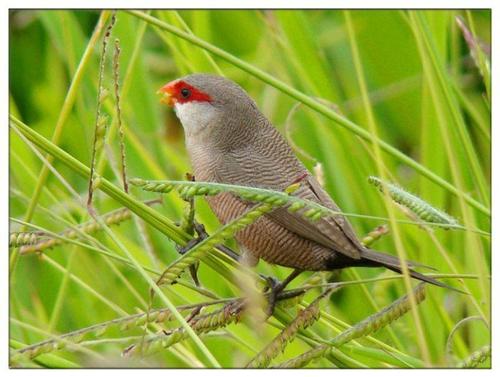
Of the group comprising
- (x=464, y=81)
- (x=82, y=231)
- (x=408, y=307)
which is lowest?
(x=408, y=307)

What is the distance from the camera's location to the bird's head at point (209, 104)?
8.48 ft

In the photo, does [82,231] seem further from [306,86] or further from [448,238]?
[448,238]

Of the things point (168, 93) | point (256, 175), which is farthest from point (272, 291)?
point (168, 93)

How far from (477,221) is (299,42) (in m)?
0.93

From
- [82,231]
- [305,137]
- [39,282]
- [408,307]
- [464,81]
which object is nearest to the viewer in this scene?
[408,307]

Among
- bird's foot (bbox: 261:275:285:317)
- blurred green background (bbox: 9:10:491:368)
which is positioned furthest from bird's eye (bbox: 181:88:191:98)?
bird's foot (bbox: 261:275:285:317)

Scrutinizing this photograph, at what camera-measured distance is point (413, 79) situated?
361 centimetres

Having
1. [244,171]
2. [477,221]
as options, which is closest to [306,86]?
[244,171]

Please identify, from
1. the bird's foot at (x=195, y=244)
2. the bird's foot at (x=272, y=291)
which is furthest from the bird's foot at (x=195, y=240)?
the bird's foot at (x=272, y=291)

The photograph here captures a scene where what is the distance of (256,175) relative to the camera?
2.50m

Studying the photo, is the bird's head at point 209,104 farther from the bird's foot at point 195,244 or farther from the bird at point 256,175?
the bird's foot at point 195,244

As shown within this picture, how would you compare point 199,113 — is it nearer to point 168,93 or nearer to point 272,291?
point 168,93

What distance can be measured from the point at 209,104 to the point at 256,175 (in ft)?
0.88

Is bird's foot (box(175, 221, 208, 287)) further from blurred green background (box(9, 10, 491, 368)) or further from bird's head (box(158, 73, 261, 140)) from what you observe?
bird's head (box(158, 73, 261, 140))
